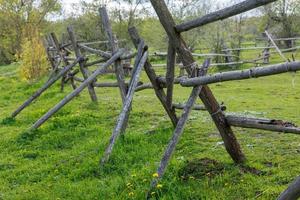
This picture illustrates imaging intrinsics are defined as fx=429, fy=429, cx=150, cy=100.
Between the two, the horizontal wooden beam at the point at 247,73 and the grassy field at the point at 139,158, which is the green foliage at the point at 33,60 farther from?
the horizontal wooden beam at the point at 247,73

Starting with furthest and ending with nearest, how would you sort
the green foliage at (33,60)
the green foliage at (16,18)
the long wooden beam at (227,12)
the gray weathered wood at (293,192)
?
1. the green foliage at (16,18)
2. the green foliage at (33,60)
3. the long wooden beam at (227,12)
4. the gray weathered wood at (293,192)

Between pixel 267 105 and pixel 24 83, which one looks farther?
pixel 24 83

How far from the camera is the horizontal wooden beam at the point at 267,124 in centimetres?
460

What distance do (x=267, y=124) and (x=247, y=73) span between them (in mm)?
1174

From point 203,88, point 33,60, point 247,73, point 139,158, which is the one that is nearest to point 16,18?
point 33,60

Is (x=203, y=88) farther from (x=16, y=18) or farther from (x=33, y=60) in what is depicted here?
(x=16, y=18)

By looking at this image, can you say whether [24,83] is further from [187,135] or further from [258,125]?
[258,125]

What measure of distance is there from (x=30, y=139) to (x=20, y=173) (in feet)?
5.74

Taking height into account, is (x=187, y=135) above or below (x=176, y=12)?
below

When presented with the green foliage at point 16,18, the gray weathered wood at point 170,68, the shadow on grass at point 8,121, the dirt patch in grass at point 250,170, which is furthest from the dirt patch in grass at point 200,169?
the green foliage at point 16,18

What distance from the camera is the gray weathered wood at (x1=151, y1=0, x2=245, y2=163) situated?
4.59 metres

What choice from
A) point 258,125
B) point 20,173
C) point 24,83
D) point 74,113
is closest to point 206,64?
point 258,125

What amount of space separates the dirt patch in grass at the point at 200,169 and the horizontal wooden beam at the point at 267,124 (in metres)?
0.56

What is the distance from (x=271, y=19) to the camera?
106 feet
